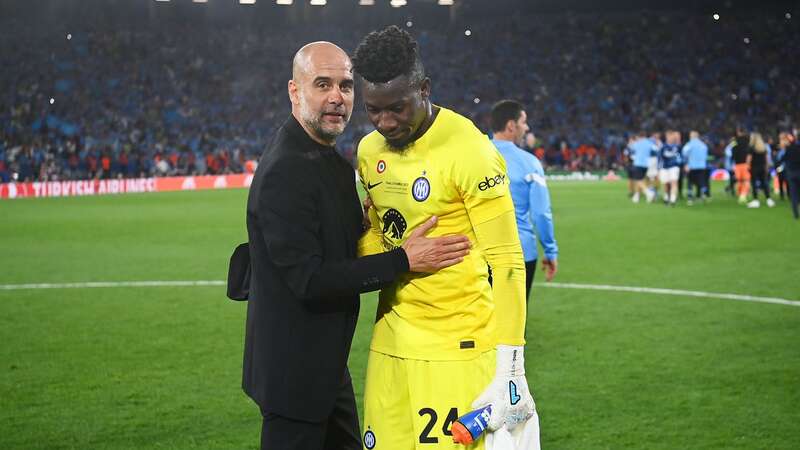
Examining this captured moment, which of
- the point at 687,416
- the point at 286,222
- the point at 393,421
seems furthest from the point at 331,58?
the point at 687,416

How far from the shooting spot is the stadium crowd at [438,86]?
43.0 meters

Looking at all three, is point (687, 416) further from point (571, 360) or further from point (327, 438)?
point (327, 438)

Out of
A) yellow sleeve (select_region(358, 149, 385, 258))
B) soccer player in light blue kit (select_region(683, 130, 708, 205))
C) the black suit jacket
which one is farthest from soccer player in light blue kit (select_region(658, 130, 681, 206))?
the black suit jacket

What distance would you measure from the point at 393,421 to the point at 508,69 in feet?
180

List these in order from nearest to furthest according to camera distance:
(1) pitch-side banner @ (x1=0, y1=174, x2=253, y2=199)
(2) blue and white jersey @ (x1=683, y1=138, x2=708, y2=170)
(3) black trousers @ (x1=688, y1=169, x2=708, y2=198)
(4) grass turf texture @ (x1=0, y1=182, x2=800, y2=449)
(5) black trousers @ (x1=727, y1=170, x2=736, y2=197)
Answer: (4) grass turf texture @ (x1=0, y1=182, x2=800, y2=449)
(2) blue and white jersey @ (x1=683, y1=138, x2=708, y2=170)
(3) black trousers @ (x1=688, y1=169, x2=708, y2=198)
(5) black trousers @ (x1=727, y1=170, x2=736, y2=197)
(1) pitch-side banner @ (x1=0, y1=174, x2=253, y2=199)

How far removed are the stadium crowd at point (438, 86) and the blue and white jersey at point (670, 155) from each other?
20.3m

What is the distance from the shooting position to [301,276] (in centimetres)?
349

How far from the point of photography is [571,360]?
8.63m

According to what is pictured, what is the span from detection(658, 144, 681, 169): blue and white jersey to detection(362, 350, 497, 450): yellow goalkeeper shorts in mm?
24170

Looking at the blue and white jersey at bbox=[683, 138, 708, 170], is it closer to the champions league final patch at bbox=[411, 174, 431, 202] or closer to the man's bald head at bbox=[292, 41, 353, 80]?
the man's bald head at bbox=[292, 41, 353, 80]

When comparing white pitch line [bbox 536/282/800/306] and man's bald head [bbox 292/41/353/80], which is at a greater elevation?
man's bald head [bbox 292/41/353/80]

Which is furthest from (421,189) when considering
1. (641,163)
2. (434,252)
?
(641,163)

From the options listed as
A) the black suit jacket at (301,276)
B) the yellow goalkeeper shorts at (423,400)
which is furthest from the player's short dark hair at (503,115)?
the yellow goalkeeper shorts at (423,400)

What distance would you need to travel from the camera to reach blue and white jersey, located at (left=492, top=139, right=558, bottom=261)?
830cm
